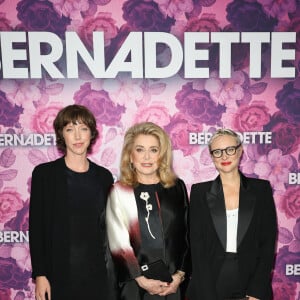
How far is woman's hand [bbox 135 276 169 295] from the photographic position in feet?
7.40

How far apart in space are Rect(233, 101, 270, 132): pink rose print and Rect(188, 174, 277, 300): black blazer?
2.99 ft

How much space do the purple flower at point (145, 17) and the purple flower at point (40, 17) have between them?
52 cm

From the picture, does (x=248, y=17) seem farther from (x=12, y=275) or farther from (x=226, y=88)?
(x=12, y=275)

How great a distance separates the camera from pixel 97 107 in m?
3.07

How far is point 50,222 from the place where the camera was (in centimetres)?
239

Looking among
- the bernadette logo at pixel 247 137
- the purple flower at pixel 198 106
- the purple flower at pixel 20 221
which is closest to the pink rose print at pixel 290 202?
the bernadette logo at pixel 247 137

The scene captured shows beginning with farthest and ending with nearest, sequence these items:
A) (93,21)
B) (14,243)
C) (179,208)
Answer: (14,243)
(93,21)
(179,208)

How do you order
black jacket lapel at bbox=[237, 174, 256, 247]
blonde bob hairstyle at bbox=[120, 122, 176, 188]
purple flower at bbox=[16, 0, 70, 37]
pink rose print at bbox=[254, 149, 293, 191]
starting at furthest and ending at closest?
pink rose print at bbox=[254, 149, 293, 191] < purple flower at bbox=[16, 0, 70, 37] < blonde bob hairstyle at bbox=[120, 122, 176, 188] < black jacket lapel at bbox=[237, 174, 256, 247]

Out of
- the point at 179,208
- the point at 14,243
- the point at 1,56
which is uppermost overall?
the point at 1,56

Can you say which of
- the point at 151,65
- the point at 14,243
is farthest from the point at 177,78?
the point at 14,243

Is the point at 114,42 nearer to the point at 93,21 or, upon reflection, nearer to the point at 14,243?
the point at 93,21

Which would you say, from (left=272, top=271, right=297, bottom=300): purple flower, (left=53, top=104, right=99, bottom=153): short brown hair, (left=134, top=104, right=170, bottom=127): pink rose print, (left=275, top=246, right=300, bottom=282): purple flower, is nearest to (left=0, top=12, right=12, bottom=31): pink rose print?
(left=53, top=104, right=99, bottom=153): short brown hair

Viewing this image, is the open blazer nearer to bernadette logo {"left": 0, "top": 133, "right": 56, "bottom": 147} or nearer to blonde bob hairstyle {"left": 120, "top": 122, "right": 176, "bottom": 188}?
blonde bob hairstyle {"left": 120, "top": 122, "right": 176, "bottom": 188}

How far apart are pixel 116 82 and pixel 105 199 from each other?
1.09 m
